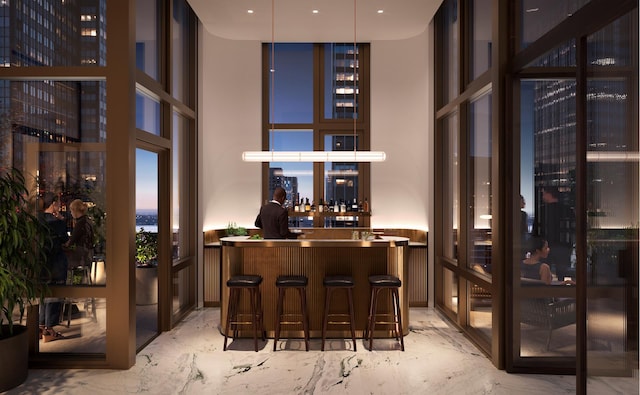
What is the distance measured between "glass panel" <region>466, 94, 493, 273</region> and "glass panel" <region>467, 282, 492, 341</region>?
0.25m

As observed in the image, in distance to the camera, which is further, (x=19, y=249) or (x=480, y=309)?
(x=480, y=309)

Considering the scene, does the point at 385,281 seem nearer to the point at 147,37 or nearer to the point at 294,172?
the point at 294,172

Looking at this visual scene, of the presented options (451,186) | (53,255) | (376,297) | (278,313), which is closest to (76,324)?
(53,255)

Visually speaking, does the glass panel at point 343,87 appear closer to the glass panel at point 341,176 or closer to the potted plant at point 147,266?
the glass panel at point 341,176

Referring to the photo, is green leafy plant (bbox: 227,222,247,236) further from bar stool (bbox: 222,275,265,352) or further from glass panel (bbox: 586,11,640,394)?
glass panel (bbox: 586,11,640,394)

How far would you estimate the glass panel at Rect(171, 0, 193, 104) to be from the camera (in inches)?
235

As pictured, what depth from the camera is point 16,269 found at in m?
4.12

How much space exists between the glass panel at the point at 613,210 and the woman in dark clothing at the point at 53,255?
440 cm

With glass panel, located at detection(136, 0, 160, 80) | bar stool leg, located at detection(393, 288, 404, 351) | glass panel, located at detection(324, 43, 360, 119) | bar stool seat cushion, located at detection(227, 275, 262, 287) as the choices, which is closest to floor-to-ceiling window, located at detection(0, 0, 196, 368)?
glass panel, located at detection(136, 0, 160, 80)

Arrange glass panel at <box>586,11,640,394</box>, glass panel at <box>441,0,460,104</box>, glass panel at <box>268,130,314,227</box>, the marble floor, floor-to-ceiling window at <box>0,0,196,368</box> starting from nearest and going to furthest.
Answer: glass panel at <box>586,11,640,394</box> → the marble floor → floor-to-ceiling window at <box>0,0,196,368</box> → glass panel at <box>441,0,460,104</box> → glass panel at <box>268,130,314,227</box>

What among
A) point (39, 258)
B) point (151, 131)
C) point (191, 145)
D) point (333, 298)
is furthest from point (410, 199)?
point (39, 258)

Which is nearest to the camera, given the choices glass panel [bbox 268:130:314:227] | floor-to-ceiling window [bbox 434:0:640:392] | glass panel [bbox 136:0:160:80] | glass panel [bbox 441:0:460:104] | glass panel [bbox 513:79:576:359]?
floor-to-ceiling window [bbox 434:0:640:392]

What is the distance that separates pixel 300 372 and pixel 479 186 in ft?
8.98

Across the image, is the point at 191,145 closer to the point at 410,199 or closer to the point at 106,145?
the point at 106,145
